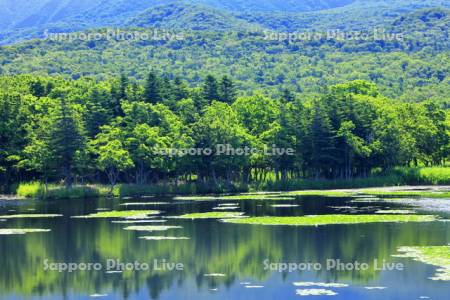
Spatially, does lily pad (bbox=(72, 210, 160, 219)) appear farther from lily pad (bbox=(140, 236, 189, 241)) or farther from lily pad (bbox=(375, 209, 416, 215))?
lily pad (bbox=(375, 209, 416, 215))

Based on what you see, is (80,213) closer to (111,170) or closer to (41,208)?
(41,208)

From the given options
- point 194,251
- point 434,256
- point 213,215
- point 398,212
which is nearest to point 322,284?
point 434,256

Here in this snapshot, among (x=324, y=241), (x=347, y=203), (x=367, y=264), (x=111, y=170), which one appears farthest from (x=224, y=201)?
(x=367, y=264)

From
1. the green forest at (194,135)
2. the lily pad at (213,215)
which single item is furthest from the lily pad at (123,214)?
the green forest at (194,135)

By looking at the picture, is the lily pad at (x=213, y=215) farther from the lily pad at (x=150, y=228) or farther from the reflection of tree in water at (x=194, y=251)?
the lily pad at (x=150, y=228)

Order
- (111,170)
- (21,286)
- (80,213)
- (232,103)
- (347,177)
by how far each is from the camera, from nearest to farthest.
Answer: (21,286)
(80,213)
(111,170)
(347,177)
(232,103)

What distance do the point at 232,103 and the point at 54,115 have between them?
41025mm

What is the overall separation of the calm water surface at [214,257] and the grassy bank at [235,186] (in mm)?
26651

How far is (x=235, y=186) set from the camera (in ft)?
358

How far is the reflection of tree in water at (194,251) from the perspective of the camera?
141ft

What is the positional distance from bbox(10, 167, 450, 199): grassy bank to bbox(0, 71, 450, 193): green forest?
2.03m

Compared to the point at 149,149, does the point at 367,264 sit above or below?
below

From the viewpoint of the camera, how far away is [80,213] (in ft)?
254

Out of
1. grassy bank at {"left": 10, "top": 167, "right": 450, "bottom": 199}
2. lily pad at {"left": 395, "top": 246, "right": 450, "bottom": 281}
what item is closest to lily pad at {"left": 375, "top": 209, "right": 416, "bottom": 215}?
lily pad at {"left": 395, "top": 246, "right": 450, "bottom": 281}
